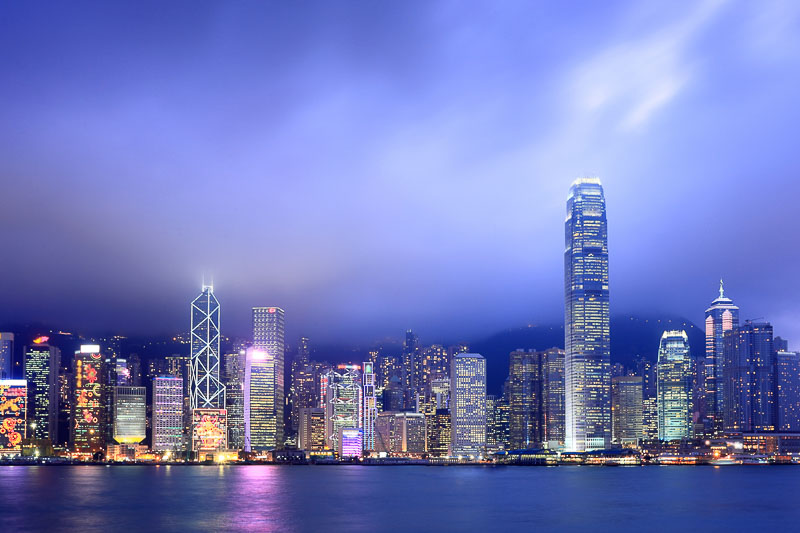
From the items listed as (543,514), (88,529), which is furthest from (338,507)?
(88,529)

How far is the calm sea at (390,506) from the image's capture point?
80.3 meters

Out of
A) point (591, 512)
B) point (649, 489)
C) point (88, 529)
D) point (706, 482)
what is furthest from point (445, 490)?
point (88, 529)

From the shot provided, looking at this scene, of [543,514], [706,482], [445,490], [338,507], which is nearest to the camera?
[543,514]

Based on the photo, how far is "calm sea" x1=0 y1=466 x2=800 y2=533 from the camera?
80.3 m

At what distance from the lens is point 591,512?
9281cm

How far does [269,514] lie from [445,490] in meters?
43.2

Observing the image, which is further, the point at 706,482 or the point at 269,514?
the point at 706,482

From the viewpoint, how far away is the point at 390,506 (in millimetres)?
98875

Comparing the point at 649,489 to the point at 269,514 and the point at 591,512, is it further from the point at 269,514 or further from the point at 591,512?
the point at 269,514

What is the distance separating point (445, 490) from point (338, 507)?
31.0 metres

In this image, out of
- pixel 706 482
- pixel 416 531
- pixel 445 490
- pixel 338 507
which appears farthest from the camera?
pixel 706 482

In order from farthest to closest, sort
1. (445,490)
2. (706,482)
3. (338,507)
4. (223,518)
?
(706,482) < (445,490) < (338,507) < (223,518)

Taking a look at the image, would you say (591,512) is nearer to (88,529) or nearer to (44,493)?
(88,529)

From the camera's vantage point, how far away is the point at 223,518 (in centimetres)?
8369
